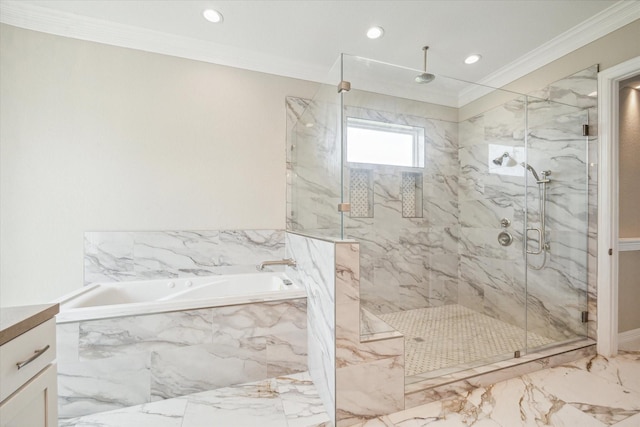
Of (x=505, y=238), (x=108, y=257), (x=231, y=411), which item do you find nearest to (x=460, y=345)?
(x=505, y=238)

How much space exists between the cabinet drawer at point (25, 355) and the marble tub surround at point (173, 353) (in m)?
0.71

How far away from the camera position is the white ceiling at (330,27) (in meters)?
1.81

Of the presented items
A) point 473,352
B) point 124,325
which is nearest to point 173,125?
point 124,325

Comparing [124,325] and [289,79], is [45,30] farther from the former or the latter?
[124,325]

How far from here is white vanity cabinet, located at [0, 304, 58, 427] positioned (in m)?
0.64

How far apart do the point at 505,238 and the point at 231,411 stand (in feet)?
8.36

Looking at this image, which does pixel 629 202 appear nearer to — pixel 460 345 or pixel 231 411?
pixel 460 345

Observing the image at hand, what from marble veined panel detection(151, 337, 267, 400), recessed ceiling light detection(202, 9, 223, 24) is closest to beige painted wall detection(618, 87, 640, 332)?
marble veined panel detection(151, 337, 267, 400)

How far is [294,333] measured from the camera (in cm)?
177

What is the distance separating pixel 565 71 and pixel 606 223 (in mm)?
1285

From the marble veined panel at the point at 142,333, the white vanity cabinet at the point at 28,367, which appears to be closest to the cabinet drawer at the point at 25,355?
the white vanity cabinet at the point at 28,367

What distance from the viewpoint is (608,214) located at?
1.90 metres

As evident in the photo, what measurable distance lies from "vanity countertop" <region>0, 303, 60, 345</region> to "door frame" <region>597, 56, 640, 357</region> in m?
3.14

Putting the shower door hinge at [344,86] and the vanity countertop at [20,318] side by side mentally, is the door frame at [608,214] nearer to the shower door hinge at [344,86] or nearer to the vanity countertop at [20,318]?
the shower door hinge at [344,86]
